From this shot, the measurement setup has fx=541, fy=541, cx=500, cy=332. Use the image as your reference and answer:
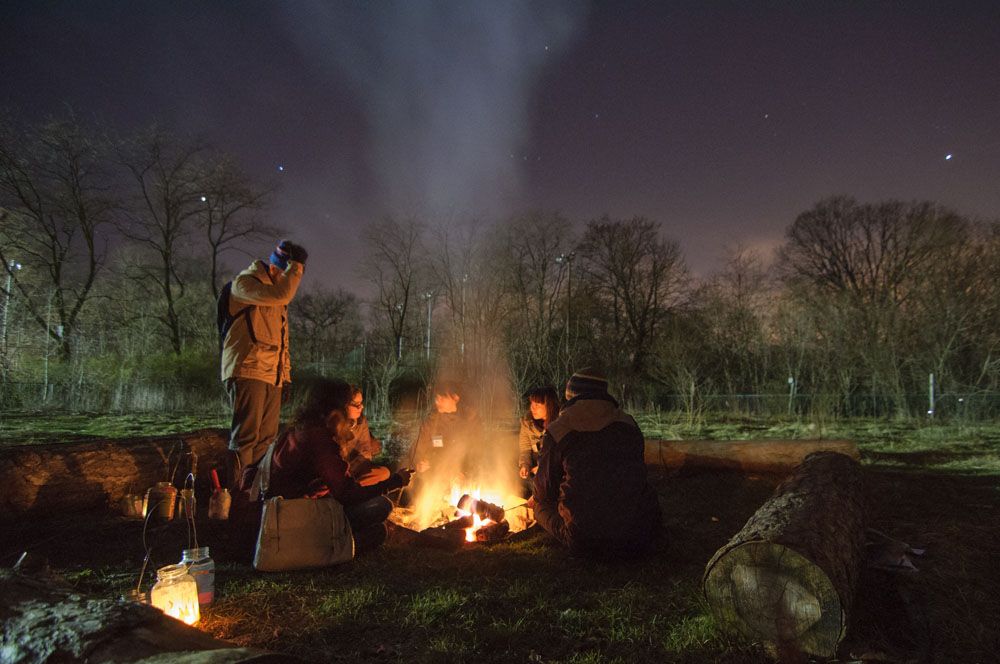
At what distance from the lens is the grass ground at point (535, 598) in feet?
8.53

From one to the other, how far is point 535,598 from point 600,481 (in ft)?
2.84

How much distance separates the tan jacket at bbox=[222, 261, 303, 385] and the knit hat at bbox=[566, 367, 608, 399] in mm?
2598

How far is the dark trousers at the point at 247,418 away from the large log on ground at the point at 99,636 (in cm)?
269

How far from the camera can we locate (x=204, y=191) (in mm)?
20500

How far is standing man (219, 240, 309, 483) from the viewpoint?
15.3 ft

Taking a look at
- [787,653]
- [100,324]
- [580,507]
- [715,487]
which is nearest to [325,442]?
[580,507]

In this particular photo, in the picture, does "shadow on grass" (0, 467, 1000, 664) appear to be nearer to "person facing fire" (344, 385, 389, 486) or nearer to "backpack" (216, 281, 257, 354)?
"person facing fire" (344, 385, 389, 486)

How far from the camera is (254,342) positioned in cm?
472

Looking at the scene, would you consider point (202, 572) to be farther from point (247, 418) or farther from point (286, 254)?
point (286, 254)

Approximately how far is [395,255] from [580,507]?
73.1ft

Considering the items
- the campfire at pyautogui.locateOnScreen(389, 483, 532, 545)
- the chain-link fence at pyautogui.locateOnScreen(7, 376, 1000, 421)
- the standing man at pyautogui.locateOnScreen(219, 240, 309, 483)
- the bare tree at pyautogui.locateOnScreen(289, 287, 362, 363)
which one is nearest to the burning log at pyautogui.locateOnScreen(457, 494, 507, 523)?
the campfire at pyautogui.locateOnScreen(389, 483, 532, 545)

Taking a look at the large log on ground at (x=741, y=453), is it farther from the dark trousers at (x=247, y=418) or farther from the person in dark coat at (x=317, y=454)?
the dark trousers at (x=247, y=418)

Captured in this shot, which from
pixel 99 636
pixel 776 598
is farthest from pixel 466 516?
pixel 99 636

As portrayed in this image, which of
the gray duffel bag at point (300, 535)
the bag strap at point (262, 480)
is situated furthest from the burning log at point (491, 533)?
the bag strap at point (262, 480)
